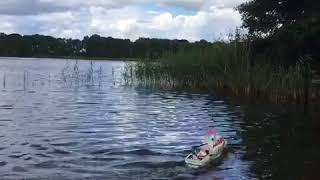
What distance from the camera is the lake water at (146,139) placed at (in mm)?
13039

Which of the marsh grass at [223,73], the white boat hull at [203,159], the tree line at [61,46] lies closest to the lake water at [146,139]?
the white boat hull at [203,159]

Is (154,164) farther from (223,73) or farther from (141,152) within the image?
(223,73)

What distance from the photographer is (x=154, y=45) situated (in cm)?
6362

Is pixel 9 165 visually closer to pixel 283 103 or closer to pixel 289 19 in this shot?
pixel 283 103

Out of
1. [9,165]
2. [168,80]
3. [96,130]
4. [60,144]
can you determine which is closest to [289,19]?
[168,80]

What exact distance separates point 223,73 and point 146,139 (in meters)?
18.4

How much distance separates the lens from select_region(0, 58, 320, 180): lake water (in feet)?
42.8

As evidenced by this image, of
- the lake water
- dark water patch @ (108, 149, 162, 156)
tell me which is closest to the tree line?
the lake water

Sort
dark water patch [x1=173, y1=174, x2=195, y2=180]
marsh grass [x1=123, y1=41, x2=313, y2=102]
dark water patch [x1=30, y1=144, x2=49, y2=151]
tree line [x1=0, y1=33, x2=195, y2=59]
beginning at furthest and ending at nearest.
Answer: tree line [x1=0, y1=33, x2=195, y2=59] < marsh grass [x1=123, y1=41, x2=313, y2=102] < dark water patch [x1=30, y1=144, x2=49, y2=151] < dark water patch [x1=173, y1=174, x2=195, y2=180]

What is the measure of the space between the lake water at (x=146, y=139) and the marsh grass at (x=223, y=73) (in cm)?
174

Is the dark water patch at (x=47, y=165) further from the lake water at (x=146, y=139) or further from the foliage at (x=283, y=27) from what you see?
the foliage at (x=283, y=27)

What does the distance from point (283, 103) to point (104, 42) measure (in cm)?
9225

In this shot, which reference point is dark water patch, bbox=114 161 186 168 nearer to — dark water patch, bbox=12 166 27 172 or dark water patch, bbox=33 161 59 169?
dark water patch, bbox=33 161 59 169

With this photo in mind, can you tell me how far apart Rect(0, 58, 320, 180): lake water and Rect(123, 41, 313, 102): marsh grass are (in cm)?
174
